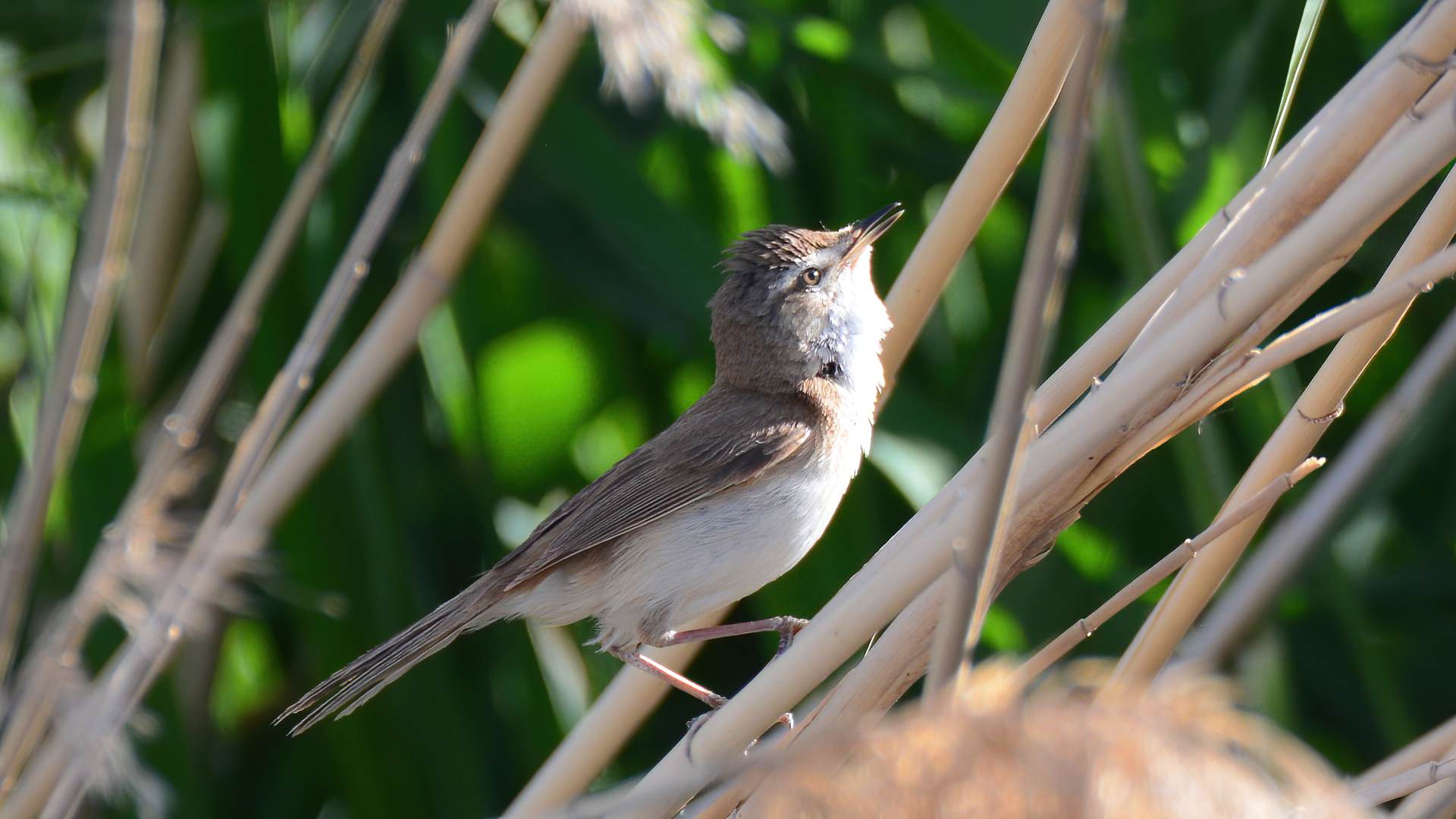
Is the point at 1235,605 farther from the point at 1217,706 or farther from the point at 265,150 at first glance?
the point at 265,150

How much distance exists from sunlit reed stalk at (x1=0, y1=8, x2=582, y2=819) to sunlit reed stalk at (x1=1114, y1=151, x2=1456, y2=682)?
119cm

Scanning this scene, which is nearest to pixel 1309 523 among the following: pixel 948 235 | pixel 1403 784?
pixel 1403 784

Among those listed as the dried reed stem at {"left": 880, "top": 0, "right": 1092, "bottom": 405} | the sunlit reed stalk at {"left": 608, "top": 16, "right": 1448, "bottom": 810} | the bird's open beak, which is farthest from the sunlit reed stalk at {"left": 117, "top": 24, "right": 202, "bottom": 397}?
the sunlit reed stalk at {"left": 608, "top": 16, "right": 1448, "bottom": 810}

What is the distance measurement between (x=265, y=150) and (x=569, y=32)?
4.84ft

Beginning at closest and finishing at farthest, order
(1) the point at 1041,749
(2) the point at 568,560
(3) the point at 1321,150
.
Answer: (1) the point at 1041,749, (3) the point at 1321,150, (2) the point at 568,560

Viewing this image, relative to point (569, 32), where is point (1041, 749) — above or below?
below

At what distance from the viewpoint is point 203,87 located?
3307mm

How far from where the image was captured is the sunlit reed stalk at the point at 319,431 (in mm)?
1819

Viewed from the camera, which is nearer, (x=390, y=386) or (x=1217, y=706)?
(x=1217, y=706)

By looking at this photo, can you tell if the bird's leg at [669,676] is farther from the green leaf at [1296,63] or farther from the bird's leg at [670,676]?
the green leaf at [1296,63]

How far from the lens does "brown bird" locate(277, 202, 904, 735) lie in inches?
100

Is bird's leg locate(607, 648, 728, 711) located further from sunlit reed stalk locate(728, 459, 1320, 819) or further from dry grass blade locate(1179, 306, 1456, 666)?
dry grass blade locate(1179, 306, 1456, 666)

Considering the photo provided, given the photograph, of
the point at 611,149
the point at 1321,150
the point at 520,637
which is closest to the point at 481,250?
the point at 611,149

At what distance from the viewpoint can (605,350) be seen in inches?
146
